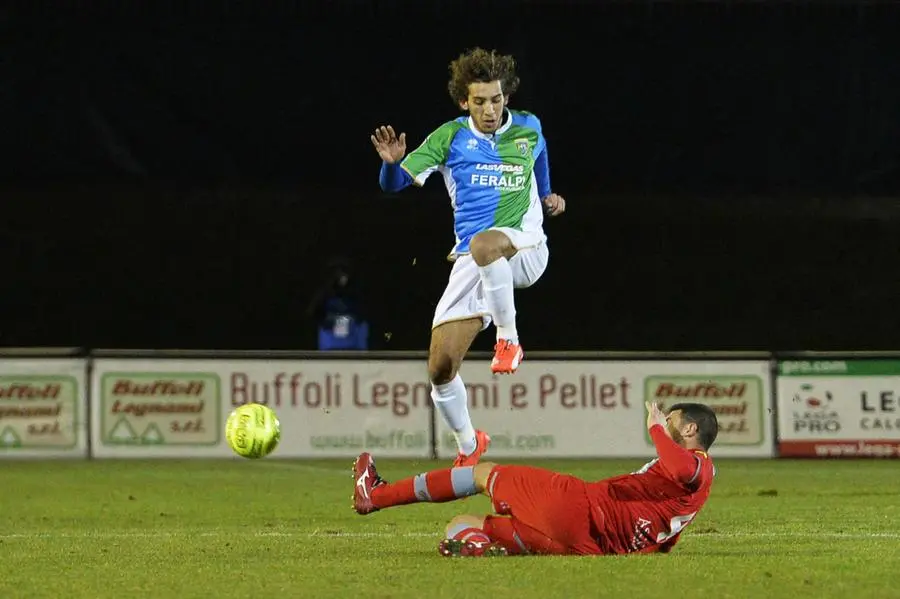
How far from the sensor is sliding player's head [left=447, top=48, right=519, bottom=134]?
831cm

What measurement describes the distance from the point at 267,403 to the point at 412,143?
15.0 ft

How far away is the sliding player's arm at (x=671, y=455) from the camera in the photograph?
6816mm

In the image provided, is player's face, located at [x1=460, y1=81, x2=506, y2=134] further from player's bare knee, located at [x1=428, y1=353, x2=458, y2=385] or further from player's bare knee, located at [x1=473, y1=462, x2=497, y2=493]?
player's bare knee, located at [x1=473, y1=462, x2=497, y2=493]

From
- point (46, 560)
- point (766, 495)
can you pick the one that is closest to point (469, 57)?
point (46, 560)

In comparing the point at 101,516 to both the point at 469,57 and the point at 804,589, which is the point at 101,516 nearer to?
the point at 469,57

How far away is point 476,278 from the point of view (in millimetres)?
8648

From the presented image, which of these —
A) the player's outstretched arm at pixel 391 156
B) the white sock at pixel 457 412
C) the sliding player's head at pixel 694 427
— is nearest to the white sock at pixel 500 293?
the white sock at pixel 457 412

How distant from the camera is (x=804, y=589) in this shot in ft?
19.5

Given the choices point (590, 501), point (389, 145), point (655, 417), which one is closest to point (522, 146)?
point (389, 145)

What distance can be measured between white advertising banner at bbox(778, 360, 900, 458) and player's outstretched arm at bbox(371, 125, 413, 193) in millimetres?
8120

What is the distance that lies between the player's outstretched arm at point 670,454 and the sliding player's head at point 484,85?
2.15 meters

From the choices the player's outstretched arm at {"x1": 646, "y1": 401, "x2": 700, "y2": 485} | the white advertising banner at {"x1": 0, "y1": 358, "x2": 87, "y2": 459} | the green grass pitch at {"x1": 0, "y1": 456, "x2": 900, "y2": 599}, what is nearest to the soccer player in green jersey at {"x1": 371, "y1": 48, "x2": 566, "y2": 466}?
the green grass pitch at {"x1": 0, "y1": 456, "x2": 900, "y2": 599}

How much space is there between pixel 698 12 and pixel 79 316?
Result: 768cm

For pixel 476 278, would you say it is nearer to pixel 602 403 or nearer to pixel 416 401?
pixel 416 401
